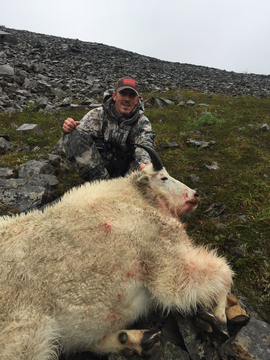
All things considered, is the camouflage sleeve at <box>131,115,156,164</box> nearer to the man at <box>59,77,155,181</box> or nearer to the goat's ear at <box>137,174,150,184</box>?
the man at <box>59,77,155,181</box>

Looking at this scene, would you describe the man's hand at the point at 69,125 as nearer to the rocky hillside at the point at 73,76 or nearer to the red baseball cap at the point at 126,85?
the red baseball cap at the point at 126,85

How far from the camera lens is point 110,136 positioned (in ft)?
18.2

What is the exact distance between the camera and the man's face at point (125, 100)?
528 cm

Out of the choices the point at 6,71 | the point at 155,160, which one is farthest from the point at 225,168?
the point at 6,71

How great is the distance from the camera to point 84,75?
18.6 m

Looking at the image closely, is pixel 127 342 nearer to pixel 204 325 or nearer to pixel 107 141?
pixel 204 325

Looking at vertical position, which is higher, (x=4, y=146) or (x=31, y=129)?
(x=31, y=129)

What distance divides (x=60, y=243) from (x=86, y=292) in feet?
1.94

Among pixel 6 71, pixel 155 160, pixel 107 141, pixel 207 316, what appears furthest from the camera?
pixel 6 71

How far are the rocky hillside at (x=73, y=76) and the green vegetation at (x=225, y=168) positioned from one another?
283 centimetres

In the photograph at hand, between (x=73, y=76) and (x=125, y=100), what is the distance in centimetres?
1487

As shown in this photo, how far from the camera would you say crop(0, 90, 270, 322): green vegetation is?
11.6 feet

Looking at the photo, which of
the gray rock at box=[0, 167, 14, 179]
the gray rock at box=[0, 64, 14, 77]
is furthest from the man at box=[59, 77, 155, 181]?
the gray rock at box=[0, 64, 14, 77]

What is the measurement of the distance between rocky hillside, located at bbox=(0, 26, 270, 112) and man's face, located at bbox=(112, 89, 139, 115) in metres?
7.28
